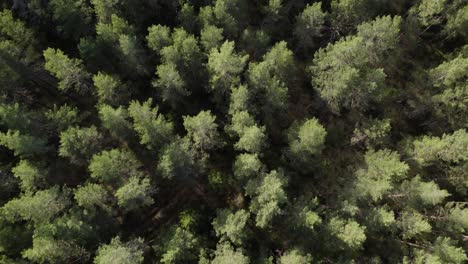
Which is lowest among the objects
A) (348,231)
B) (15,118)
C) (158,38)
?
(348,231)

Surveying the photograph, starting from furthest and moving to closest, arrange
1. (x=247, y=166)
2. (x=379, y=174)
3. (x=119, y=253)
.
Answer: (x=379, y=174), (x=247, y=166), (x=119, y=253)

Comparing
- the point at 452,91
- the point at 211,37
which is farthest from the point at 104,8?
the point at 452,91

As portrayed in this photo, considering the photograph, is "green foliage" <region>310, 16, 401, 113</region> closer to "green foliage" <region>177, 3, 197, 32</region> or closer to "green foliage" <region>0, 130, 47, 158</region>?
"green foliage" <region>177, 3, 197, 32</region>

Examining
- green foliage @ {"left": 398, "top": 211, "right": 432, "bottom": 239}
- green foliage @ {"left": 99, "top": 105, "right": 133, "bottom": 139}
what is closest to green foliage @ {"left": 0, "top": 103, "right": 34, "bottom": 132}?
green foliage @ {"left": 99, "top": 105, "right": 133, "bottom": 139}

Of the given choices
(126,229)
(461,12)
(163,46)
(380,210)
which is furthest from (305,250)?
(461,12)

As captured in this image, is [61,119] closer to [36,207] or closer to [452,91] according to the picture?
[36,207]

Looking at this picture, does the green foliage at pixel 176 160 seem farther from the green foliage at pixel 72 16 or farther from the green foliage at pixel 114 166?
the green foliage at pixel 72 16

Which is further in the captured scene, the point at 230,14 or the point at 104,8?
the point at 230,14
